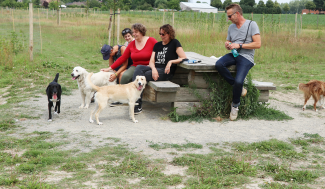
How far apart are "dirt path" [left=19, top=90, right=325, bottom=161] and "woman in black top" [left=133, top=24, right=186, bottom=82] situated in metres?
0.81

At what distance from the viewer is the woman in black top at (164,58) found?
19.9 ft

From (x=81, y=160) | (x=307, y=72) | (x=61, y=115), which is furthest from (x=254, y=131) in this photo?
(x=307, y=72)

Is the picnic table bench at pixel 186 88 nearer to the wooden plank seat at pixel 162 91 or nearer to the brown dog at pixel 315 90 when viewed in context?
the wooden plank seat at pixel 162 91

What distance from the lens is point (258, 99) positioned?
20.4 feet

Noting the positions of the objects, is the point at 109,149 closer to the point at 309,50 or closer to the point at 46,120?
the point at 46,120

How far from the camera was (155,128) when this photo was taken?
213 inches

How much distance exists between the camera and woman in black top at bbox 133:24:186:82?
19.9 feet

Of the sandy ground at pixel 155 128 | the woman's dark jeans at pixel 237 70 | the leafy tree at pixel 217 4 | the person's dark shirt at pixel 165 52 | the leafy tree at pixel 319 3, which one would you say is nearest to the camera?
the sandy ground at pixel 155 128

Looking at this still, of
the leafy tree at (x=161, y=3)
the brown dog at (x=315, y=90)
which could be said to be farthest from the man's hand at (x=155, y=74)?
the leafy tree at (x=161, y=3)

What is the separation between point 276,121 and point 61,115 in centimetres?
409

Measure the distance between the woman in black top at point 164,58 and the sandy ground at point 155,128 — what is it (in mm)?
815

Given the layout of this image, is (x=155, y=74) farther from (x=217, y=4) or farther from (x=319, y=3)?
(x=217, y=4)

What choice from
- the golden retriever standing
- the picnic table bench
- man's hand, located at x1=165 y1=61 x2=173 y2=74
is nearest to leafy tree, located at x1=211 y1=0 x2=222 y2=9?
the picnic table bench

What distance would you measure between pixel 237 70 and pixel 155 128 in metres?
1.81
